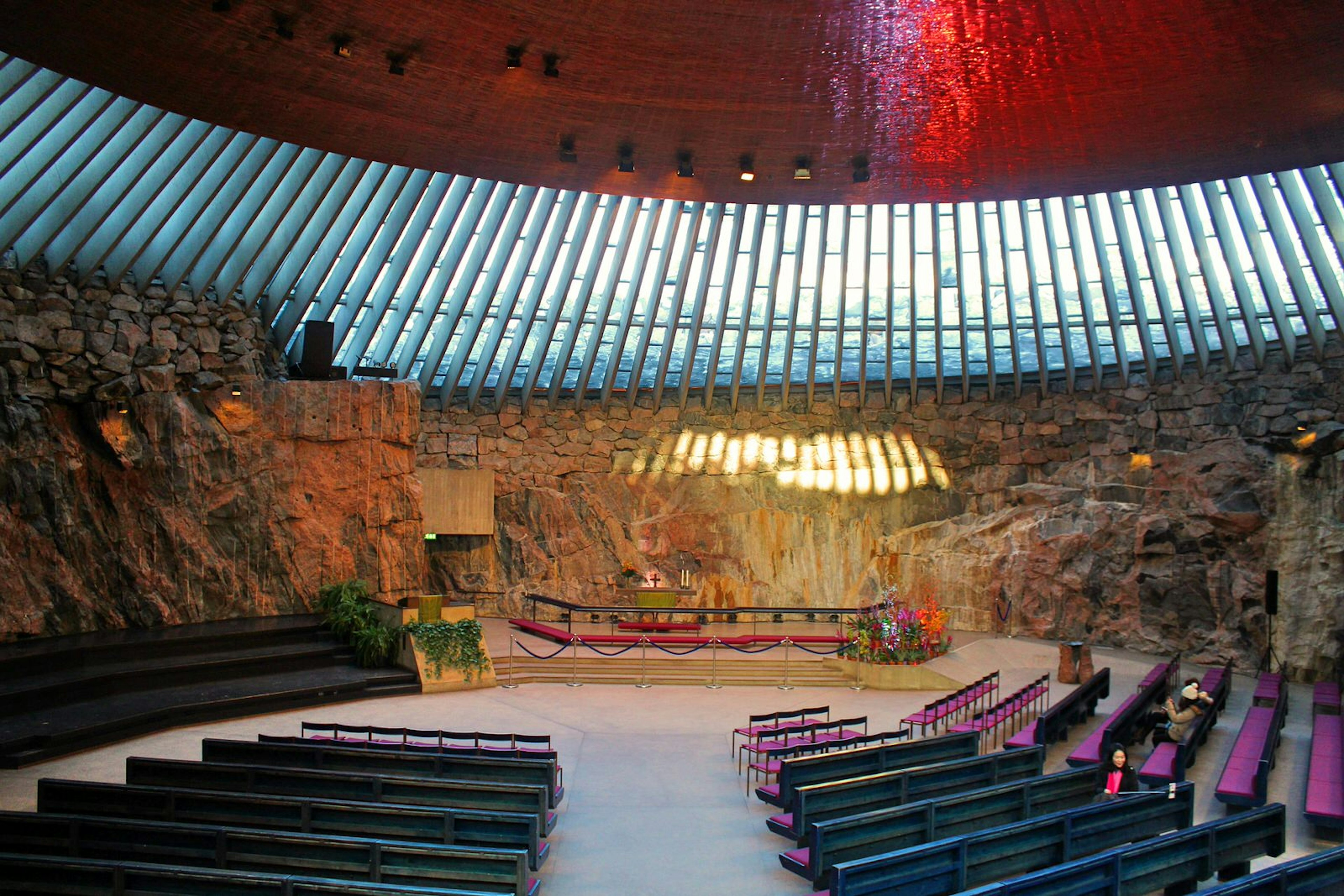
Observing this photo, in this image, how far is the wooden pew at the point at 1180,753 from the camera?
30.4 ft

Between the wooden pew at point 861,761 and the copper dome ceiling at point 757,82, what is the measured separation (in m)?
5.98

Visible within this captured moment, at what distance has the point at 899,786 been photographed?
8266 mm

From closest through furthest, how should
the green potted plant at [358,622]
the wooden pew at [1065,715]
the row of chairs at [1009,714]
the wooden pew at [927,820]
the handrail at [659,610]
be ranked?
the wooden pew at [927,820] < the wooden pew at [1065,715] < the row of chairs at [1009,714] < the green potted plant at [358,622] < the handrail at [659,610]

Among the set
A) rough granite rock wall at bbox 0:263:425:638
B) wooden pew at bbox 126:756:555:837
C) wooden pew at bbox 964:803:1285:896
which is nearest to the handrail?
rough granite rock wall at bbox 0:263:425:638

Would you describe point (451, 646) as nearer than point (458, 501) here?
Yes

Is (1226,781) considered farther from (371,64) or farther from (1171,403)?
(1171,403)

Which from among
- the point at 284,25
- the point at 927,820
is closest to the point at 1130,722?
the point at 927,820

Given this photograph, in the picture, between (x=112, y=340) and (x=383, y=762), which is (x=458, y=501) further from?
(x=383, y=762)

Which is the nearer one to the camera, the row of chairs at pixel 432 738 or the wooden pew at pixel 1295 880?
the wooden pew at pixel 1295 880

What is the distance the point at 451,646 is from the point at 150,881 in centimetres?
893

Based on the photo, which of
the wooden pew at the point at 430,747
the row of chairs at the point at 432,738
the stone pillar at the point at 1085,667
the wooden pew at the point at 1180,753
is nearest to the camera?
the wooden pew at the point at 430,747

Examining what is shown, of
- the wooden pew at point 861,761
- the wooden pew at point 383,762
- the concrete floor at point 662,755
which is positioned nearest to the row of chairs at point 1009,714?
the concrete floor at point 662,755

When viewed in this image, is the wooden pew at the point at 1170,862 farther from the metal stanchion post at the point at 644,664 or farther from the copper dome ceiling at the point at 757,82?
the metal stanchion post at the point at 644,664

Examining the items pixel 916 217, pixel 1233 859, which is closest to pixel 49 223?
pixel 916 217
